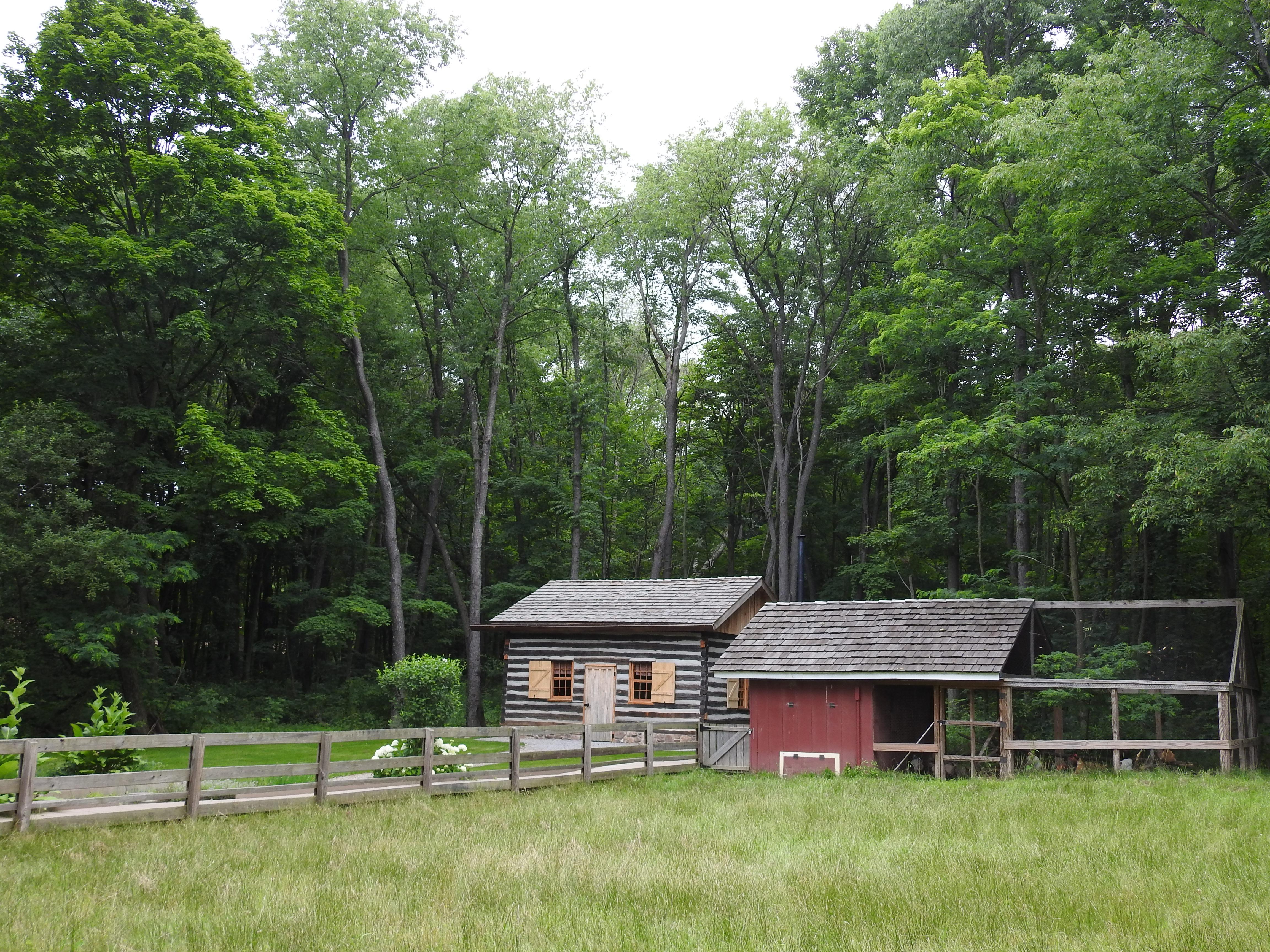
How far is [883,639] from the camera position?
19.7 m

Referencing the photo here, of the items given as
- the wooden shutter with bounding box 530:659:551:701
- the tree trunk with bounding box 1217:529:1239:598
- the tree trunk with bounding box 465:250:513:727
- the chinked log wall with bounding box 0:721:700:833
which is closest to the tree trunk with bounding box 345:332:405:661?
the tree trunk with bounding box 465:250:513:727

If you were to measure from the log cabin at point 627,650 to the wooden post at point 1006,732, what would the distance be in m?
7.01

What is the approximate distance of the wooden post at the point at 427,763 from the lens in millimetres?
13477

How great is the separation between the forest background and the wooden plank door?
6180mm

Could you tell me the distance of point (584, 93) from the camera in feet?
110

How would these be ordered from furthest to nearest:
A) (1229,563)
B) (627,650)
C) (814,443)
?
(814,443)
(627,650)
(1229,563)

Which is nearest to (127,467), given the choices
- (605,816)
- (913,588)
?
(605,816)

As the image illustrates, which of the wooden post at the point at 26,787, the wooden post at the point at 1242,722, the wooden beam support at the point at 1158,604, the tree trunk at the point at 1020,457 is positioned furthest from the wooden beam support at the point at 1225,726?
the wooden post at the point at 26,787

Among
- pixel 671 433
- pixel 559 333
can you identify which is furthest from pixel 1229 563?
pixel 559 333

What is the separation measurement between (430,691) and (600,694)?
5.55 meters

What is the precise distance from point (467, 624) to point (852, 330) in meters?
16.6

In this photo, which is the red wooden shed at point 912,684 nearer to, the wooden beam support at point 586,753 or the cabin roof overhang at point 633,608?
the cabin roof overhang at point 633,608

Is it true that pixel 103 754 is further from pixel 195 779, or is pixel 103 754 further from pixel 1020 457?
pixel 1020 457

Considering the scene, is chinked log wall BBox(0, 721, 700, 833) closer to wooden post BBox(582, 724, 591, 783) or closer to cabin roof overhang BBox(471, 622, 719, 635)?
wooden post BBox(582, 724, 591, 783)
